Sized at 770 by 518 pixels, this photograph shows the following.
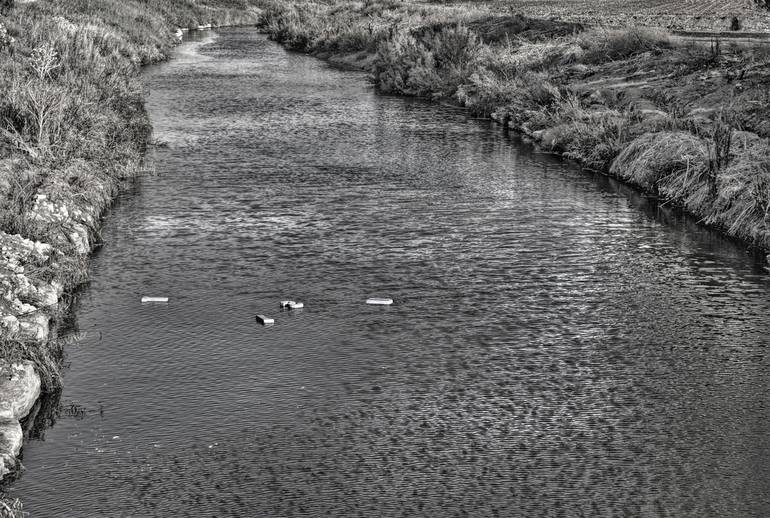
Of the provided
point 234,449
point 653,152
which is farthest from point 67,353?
point 653,152

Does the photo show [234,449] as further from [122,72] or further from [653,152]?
[122,72]

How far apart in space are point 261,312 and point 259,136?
46.6ft

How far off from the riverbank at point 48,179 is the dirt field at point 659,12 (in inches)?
976

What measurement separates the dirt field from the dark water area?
24876 millimetres

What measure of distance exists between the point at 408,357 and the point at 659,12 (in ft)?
159

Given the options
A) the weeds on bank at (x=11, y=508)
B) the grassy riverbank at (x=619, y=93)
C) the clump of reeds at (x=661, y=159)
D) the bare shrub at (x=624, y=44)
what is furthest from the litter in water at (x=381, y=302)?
the bare shrub at (x=624, y=44)

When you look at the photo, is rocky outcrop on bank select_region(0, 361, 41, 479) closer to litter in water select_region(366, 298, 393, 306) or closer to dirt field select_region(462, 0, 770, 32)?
litter in water select_region(366, 298, 393, 306)

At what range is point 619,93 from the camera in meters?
29.6

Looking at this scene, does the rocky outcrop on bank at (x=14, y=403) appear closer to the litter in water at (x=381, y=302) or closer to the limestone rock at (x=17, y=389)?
the limestone rock at (x=17, y=389)

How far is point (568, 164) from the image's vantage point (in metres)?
25.5

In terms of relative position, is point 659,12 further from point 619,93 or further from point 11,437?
point 11,437

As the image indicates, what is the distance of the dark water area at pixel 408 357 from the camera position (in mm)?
9688

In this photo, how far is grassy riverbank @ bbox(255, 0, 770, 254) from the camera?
65.8 feet

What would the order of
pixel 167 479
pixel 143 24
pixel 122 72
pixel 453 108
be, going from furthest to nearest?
pixel 143 24, pixel 453 108, pixel 122 72, pixel 167 479
